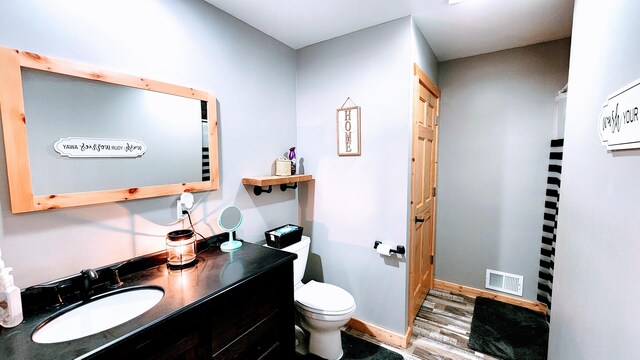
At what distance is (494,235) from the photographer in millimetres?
2559

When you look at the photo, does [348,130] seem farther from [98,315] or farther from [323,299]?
[98,315]

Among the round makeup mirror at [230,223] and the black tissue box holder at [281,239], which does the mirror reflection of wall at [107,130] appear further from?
the black tissue box holder at [281,239]

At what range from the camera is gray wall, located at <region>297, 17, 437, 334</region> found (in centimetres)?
190

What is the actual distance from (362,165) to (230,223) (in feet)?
3.57

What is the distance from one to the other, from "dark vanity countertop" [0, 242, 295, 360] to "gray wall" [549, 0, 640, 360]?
127 centimetres

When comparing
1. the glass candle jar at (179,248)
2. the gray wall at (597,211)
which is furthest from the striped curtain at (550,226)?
the glass candle jar at (179,248)

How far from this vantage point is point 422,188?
7.60 feet

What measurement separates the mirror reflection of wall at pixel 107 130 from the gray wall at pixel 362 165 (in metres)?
1.02

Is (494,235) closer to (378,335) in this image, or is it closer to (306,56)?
(378,335)

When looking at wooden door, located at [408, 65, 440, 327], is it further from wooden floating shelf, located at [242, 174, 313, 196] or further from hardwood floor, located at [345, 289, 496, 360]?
wooden floating shelf, located at [242, 174, 313, 196]

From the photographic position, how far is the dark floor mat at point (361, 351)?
1881mm

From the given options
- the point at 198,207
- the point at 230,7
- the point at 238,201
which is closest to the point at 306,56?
the point at 230,7

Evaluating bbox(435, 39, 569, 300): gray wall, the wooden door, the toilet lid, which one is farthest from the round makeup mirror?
bbox(435, 39, 569, 300): gray wall

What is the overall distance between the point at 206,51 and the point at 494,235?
2.95m
